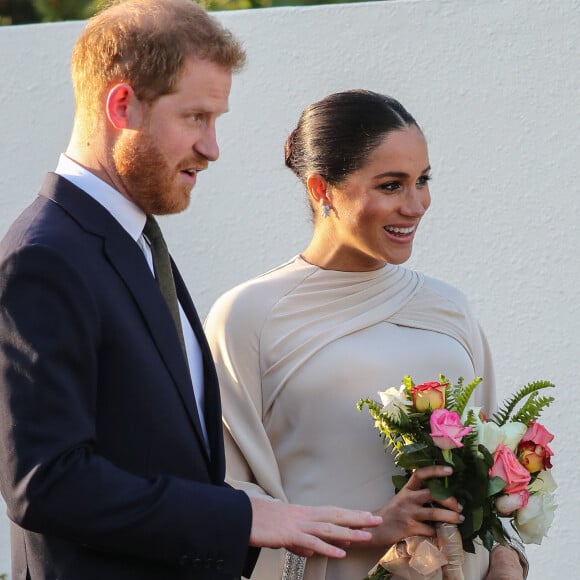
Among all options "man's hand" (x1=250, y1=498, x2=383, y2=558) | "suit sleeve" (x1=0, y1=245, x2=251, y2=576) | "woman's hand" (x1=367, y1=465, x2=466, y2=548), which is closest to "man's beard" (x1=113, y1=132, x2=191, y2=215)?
"suit sleeve" (x1=0, y1=245, x2=251, y2=576)

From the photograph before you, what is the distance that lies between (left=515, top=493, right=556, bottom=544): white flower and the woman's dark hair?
96cm

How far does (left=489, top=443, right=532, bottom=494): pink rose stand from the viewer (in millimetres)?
2736

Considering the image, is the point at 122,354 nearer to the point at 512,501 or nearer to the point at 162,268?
the point at 162,268

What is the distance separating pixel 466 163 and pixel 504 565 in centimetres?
182

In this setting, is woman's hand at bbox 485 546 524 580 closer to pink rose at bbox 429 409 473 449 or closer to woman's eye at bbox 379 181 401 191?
pink rose at bbox 429 409 473 449

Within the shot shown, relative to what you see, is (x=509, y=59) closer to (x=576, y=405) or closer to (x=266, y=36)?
(x=266, y=36)

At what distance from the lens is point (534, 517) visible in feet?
9.27

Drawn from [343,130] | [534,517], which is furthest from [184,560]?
[343,130]

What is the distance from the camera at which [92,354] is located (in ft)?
6.68

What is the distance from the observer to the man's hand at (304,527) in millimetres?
2113

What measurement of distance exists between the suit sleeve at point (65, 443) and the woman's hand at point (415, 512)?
808 millimetres

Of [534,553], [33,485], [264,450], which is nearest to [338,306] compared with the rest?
[264,450]

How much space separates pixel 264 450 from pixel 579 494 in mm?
1690

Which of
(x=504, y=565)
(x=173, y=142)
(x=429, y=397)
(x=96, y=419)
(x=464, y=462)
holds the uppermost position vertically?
(x=173, y=142)
